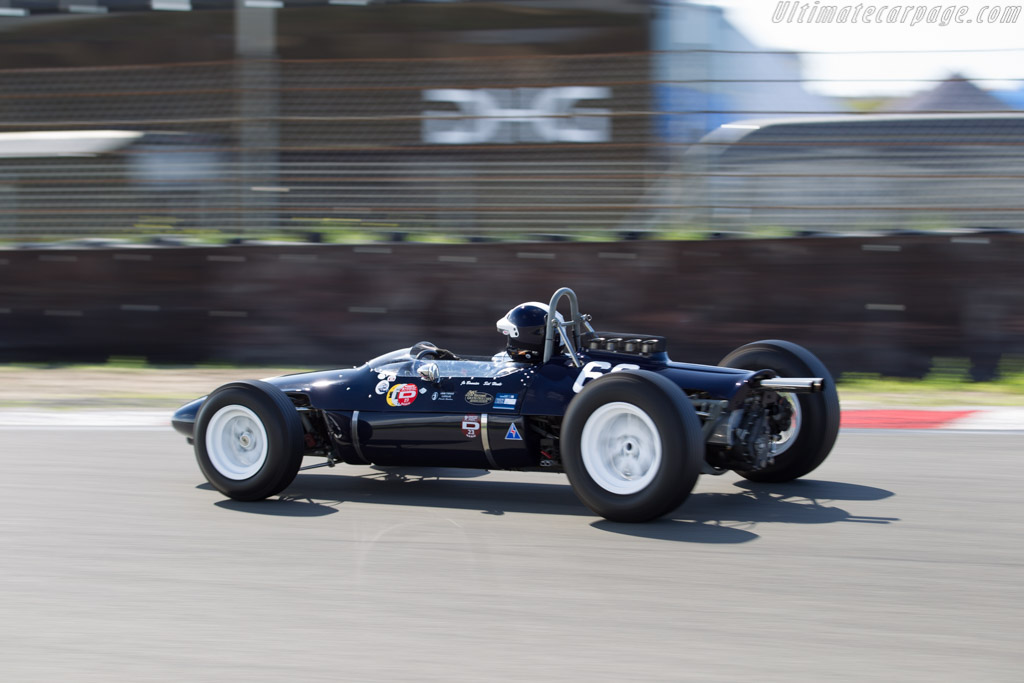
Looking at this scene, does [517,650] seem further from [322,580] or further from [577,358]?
[577,358]

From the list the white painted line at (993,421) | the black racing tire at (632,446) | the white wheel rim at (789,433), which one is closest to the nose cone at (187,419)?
the black racing tire at (632,446)

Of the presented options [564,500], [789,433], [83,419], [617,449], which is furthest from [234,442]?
[83,419]

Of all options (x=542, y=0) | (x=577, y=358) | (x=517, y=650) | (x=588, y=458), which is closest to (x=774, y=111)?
(x=542, y=0)

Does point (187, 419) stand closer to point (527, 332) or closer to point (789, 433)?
point (527, 332)

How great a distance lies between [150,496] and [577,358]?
239 centimetres

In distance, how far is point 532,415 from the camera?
525 centimetres

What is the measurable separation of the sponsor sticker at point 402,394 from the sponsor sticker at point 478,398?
0.29 meters

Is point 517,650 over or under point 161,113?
under

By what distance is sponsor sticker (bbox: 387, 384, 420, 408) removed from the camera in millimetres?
5485

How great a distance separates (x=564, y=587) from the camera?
4.02 meters

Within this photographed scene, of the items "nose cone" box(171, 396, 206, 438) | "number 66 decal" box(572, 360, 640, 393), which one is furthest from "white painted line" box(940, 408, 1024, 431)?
"nose cone" box(171, 396, 206, 438)

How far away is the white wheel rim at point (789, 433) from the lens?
5602mm

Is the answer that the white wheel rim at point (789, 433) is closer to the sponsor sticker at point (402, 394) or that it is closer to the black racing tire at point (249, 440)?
the sponsor sticker at point (402, 394)

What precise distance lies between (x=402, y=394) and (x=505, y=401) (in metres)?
0.58
